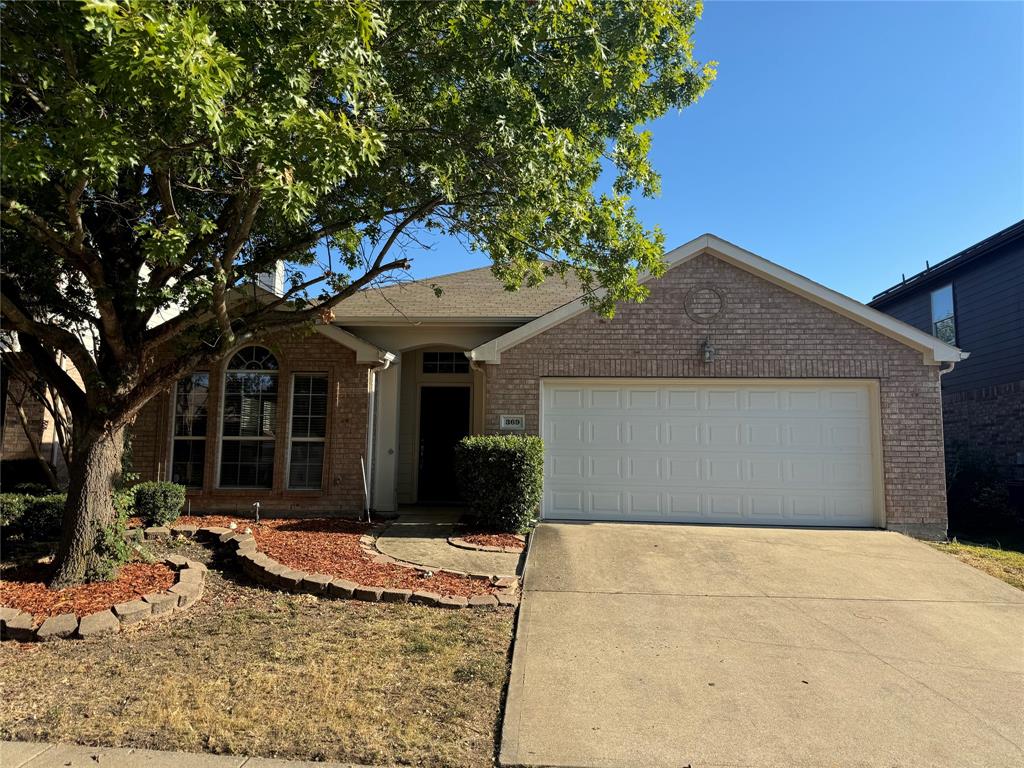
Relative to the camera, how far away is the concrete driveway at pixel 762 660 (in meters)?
3.64

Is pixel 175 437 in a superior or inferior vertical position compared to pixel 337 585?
superior

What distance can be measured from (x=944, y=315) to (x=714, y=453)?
31.9 feet

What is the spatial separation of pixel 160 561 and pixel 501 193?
18.1 feet

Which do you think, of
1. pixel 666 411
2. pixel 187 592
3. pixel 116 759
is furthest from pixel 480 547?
pixel 116 759

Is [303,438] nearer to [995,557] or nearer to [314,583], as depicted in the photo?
[314,583]

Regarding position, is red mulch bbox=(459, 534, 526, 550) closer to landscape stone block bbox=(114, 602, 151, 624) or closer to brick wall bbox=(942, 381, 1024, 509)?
landscape stone block bbox=(114, 602, 151, 624)

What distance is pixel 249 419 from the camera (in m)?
10.8

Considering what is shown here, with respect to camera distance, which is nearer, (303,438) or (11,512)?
(11,512)

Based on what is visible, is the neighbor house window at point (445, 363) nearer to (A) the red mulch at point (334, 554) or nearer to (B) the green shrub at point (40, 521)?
(A) the red mulch at point (334, 554)

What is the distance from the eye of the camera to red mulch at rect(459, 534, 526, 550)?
326 inches

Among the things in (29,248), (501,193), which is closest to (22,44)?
(29,248)

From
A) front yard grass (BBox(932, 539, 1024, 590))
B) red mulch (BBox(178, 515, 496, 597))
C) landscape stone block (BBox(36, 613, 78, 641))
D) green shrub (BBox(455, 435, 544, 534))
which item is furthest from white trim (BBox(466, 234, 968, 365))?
landscape stone block (BBox(36, 613, 78, 641))

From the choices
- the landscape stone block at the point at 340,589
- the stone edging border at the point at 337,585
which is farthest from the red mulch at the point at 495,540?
the landscape stone block at the point at 340,589

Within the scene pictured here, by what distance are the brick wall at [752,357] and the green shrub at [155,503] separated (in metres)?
4.70
